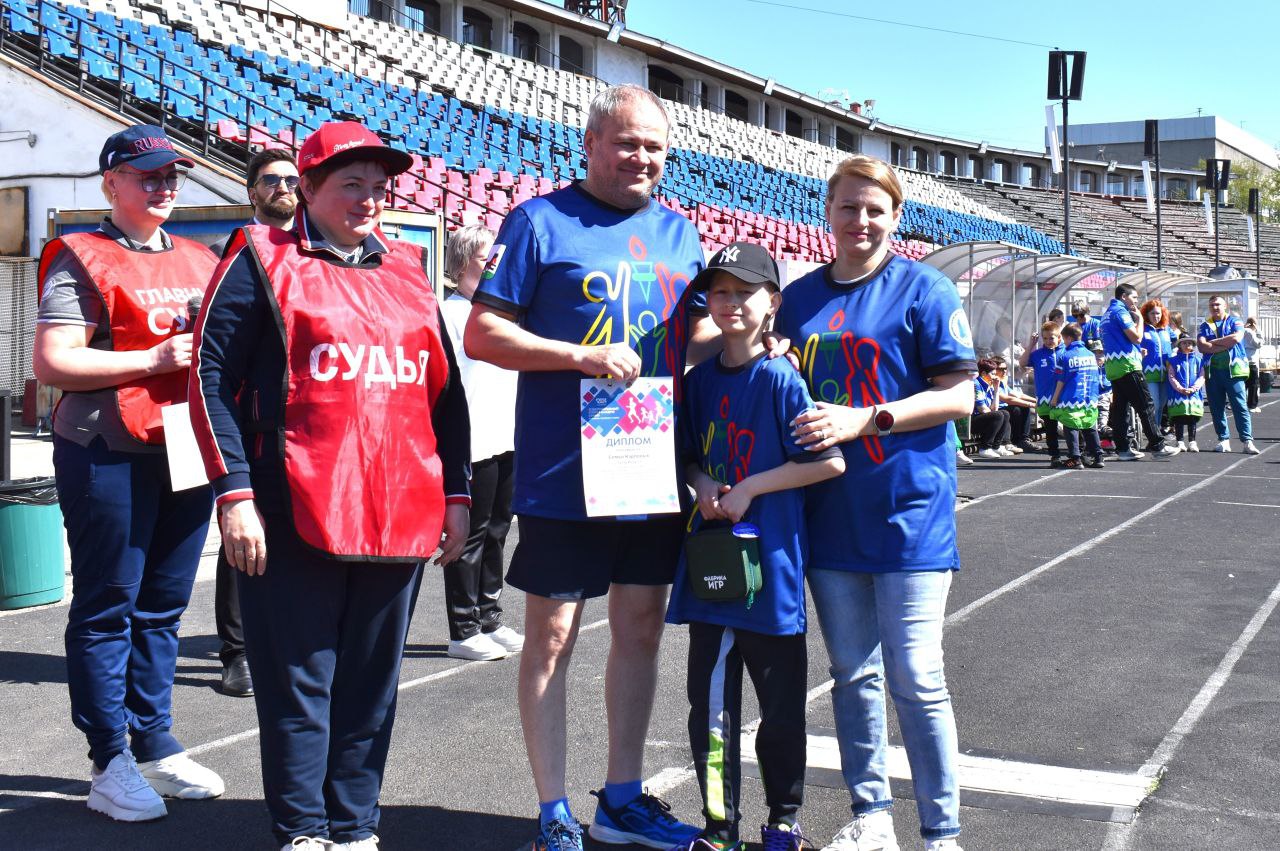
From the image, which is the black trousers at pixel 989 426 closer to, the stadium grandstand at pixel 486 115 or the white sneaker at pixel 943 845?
Answer: the stadium grandstand at pixel 486 115

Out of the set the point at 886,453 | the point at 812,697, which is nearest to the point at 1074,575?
the point at 812,697

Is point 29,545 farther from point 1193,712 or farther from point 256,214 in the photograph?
point 1193,712

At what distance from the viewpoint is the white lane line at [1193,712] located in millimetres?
3727

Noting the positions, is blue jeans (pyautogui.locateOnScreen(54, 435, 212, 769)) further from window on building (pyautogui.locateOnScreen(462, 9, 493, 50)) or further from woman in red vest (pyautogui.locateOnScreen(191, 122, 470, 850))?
window on building (pyautogui.locateOnScreen(462, 9, 493, 50))

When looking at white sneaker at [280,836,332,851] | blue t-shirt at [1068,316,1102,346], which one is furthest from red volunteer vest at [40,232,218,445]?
blue t-shirt at [1068,316,1102,346]

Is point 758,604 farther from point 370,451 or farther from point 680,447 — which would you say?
point 370,451

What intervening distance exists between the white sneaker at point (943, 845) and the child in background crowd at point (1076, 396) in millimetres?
12195

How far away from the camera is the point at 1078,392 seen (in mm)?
14758

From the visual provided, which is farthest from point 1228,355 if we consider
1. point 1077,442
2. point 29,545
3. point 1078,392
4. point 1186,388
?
point 29,545

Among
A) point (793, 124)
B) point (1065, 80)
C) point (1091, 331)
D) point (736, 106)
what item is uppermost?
point (793, 124)

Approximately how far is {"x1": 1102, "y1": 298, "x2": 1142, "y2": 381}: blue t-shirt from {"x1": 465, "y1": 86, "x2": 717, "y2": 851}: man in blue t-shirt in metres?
13.0

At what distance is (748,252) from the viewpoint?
3.52m

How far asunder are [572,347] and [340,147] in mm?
774

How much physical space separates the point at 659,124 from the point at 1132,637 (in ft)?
13.5
